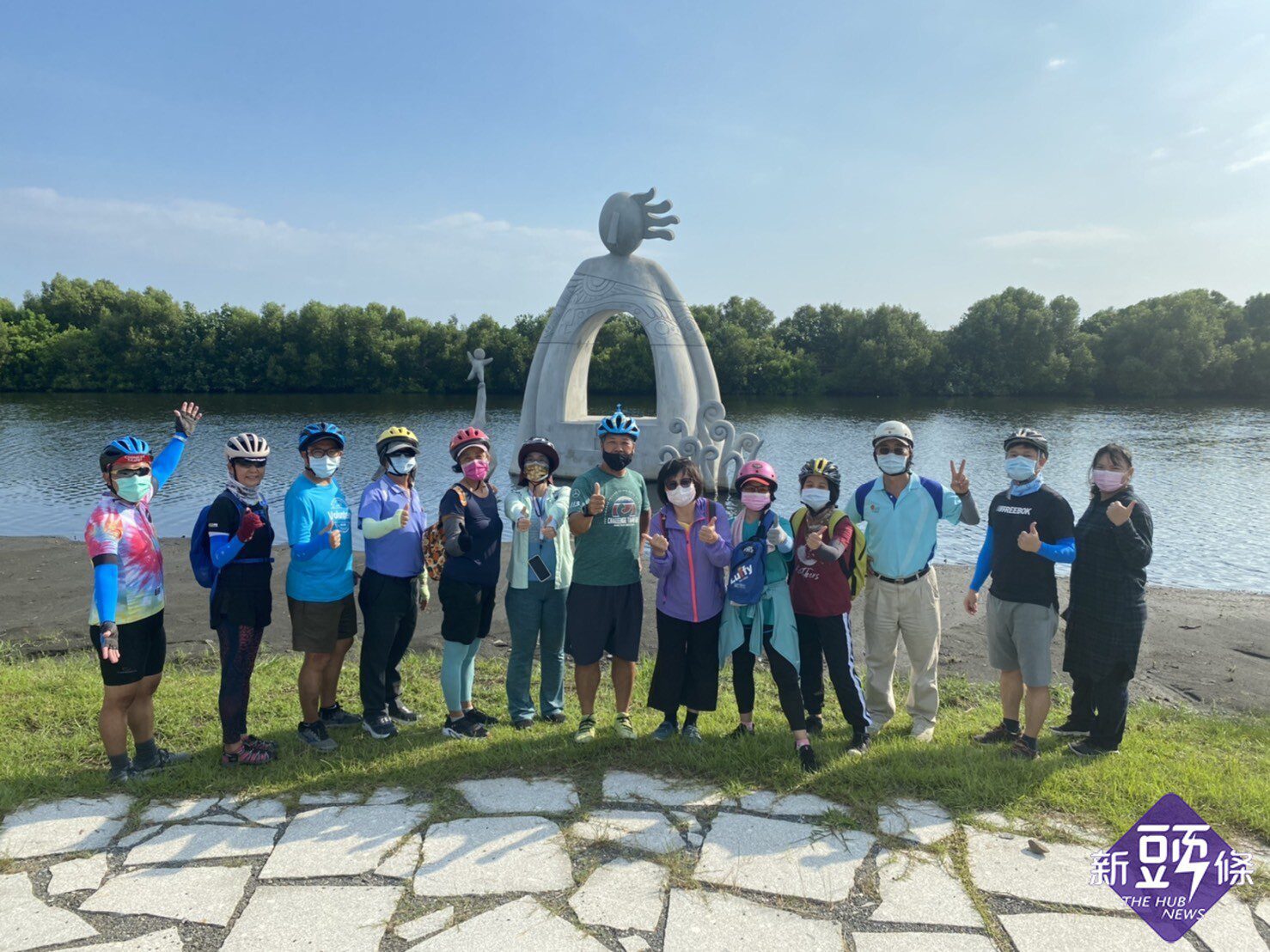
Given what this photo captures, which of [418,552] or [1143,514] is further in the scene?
[418,552]

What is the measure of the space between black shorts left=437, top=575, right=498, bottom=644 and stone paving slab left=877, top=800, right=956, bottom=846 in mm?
2189

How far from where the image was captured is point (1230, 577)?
9.49 m

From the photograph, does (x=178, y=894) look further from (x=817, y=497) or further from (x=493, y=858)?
(x=817, y=497)

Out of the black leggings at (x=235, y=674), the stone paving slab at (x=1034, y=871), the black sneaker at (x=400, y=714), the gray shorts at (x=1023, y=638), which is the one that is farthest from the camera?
the black sneaker at (x=400, y=714)

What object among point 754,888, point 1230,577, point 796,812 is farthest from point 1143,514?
point 1230,577

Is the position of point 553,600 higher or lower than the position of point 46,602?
higher

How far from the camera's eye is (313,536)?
3.76 metres

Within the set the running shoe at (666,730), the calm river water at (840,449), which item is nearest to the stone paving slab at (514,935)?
the running shoe at (666,730)

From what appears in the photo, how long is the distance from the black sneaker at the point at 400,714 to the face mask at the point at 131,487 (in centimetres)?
178

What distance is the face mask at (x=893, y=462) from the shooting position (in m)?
4.02

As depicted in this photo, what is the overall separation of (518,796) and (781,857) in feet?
3.98

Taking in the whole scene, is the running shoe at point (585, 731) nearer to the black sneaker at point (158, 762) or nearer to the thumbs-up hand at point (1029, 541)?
the black sneaker at point (158, 762)

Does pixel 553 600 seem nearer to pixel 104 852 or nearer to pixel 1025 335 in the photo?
pixel 104 852

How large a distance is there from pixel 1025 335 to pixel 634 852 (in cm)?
4956
